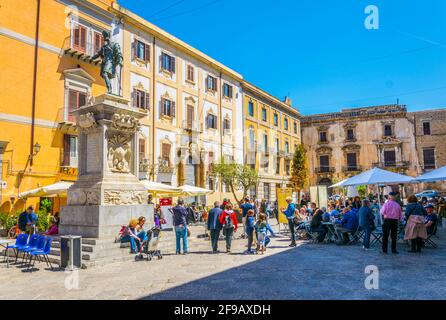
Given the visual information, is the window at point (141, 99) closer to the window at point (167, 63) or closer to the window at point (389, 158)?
the window at point (167, 63)

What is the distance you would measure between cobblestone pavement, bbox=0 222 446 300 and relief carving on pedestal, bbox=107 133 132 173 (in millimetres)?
2877

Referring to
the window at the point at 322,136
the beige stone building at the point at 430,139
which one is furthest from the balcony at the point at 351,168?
the beige stone building at the point at 430,139

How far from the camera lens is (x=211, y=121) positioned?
96.3 feet

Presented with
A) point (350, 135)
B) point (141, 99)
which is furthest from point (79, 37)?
point (350, 135)

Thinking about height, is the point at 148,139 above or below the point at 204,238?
above

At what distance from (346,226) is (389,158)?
40183 mm

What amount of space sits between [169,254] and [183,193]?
7.35 metres

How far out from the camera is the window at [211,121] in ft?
94.9

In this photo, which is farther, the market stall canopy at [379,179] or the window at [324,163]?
the window at [324,163]

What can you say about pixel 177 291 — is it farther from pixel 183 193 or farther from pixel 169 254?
pixel 183 193

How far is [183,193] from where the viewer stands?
17.1 meters

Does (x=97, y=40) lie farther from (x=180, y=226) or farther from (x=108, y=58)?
(x=180, y=226)

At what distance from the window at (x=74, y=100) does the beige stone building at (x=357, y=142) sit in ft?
114
